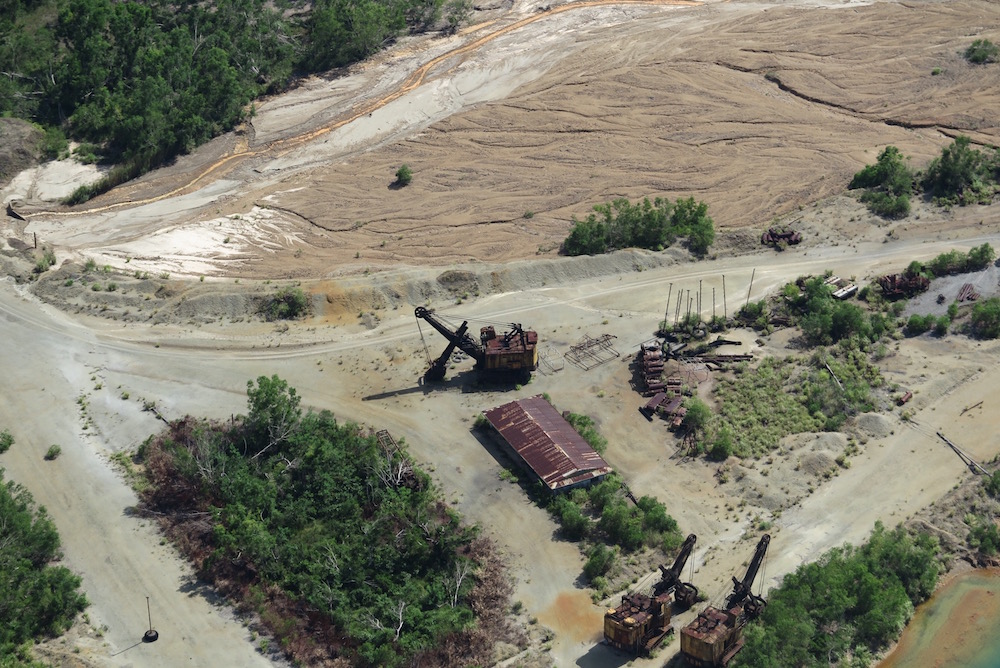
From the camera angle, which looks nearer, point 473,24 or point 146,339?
point 146,339

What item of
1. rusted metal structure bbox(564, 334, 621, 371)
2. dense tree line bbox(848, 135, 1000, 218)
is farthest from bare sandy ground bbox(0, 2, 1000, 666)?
dense tree line bbox(848, 135, 1000, 218)

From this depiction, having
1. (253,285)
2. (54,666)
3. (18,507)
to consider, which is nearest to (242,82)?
(253,285)

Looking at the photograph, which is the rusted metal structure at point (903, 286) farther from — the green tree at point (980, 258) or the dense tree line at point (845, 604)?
the dense tree line at point (845, 604)

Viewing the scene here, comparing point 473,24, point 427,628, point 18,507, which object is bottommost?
point 427,628

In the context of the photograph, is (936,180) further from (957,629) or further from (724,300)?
(957,629)

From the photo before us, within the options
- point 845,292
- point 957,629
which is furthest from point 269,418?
point 845,292

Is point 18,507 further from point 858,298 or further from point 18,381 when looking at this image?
point 858,298
